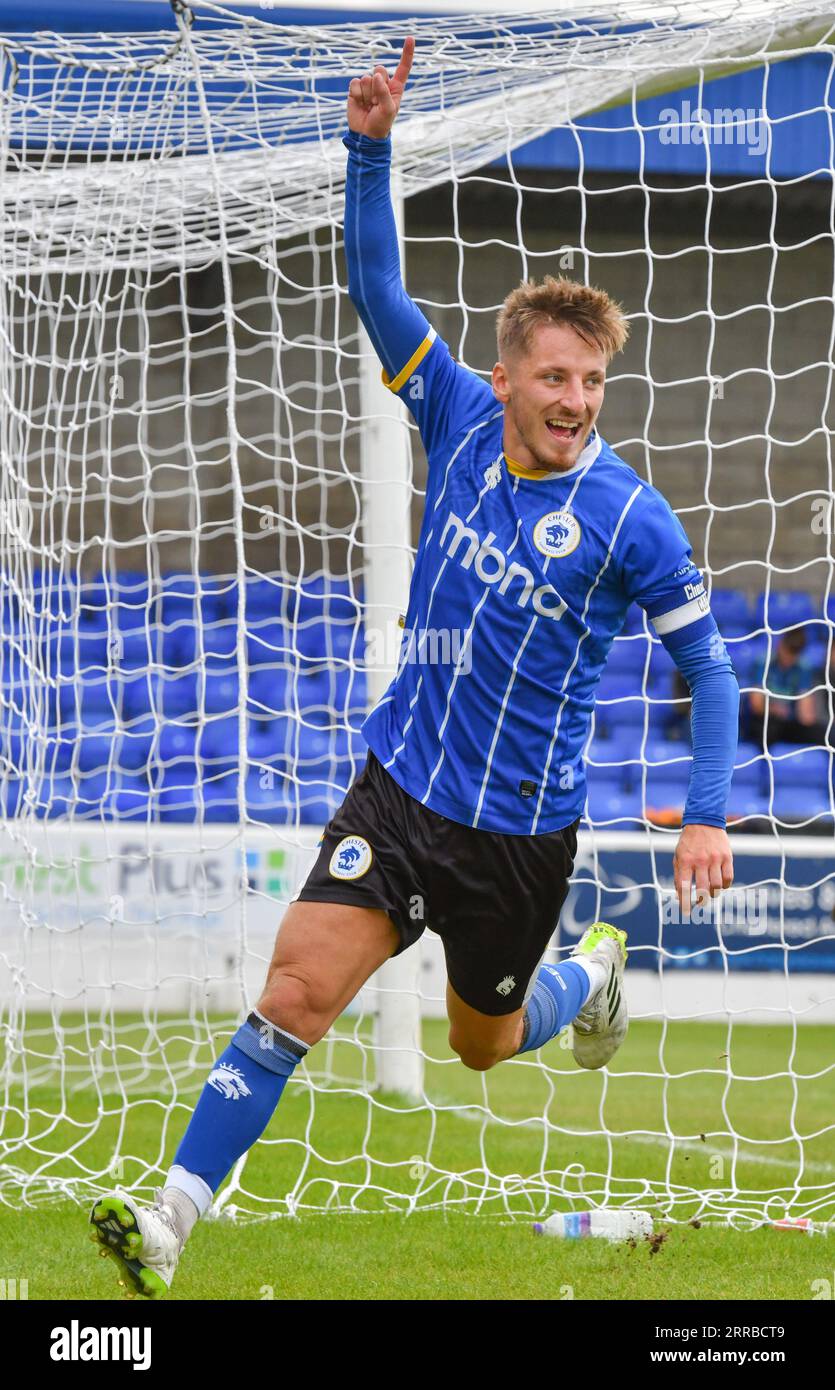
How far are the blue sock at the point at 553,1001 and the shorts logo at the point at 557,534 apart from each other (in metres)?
1.21

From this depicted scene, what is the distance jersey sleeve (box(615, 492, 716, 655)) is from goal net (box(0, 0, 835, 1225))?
5.46ft

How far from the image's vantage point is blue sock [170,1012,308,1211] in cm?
338

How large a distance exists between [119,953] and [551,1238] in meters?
4.81

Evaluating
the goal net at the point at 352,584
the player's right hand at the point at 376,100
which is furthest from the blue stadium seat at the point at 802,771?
the player's right hand at the point at 376,100

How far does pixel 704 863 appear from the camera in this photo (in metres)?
3.44

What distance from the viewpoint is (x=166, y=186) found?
6227 mm

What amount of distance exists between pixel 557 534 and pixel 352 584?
4.24 metres

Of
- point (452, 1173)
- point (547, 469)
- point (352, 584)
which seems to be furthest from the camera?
point (352, 584)

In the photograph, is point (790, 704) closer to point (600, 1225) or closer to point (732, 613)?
point (732, 613)

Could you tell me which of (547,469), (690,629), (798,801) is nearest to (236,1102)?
(690,629)

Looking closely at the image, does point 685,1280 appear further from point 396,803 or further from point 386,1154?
point 386,1154

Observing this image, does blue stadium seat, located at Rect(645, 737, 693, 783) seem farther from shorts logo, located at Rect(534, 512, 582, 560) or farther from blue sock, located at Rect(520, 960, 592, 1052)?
shorts logo, located at Rect(534, 512, 582, 560)

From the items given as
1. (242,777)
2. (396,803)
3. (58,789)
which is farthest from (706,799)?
(58,789)

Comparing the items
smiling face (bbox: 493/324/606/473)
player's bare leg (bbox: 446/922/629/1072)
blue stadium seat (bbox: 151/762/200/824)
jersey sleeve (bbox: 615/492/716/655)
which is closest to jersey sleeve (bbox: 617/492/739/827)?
jersey sleeve (bbox: 615/492/716/655)
